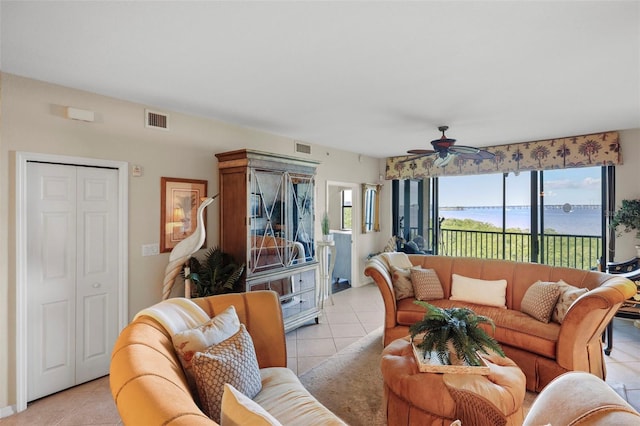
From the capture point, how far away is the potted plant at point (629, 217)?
4031 millimetres

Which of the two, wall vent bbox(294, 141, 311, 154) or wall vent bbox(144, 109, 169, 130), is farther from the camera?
wall vent bbox(294, 141, 311, 154)

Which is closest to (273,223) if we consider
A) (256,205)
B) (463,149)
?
(256,205)

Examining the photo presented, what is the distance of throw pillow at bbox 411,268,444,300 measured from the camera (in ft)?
11.9

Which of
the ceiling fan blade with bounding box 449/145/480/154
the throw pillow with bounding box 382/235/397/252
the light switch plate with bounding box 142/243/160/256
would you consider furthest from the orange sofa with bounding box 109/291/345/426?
the throw pillow with bounding box 382/235/397/252

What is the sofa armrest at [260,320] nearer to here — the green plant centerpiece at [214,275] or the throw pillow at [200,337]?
the throw pillow at [200,337]

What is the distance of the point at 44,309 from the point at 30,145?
1321 millimetres

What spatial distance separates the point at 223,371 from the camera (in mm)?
1500

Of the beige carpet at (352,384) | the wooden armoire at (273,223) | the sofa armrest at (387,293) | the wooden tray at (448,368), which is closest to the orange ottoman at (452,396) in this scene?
the wooden tray at (448,368)

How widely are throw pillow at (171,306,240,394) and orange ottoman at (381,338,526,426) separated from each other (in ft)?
3.56

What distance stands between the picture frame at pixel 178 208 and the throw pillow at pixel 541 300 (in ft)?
11.1

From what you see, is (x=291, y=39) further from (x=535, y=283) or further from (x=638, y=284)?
(x=638, y=284)

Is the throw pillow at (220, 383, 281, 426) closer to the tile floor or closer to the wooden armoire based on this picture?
the tile floor

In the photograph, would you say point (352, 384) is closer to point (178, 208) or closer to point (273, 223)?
point (273, 223)

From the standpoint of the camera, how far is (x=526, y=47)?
207 cm
